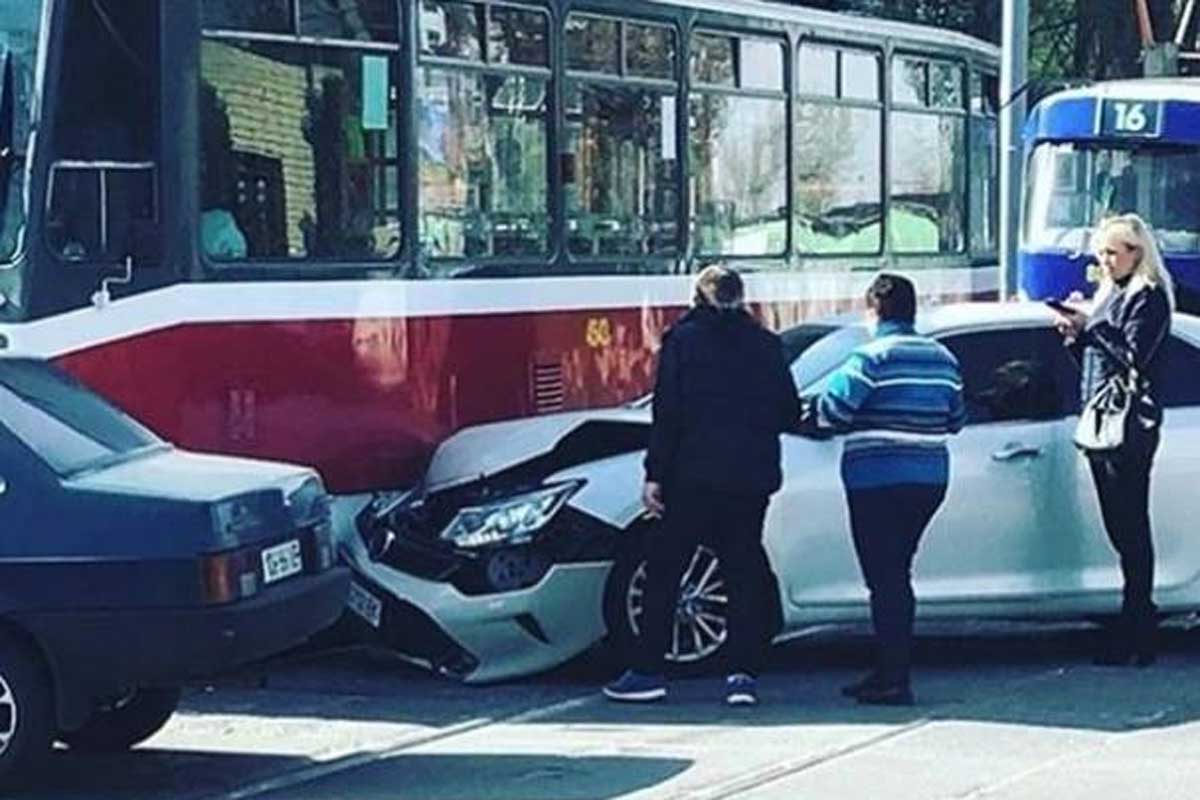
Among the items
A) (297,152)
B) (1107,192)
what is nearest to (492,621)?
(297,152)

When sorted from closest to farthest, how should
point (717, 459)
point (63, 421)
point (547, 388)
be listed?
point (63, 421), point (717, 459), point (547, 388)

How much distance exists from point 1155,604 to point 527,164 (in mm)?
4144

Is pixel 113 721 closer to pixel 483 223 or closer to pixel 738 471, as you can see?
pixel 738 471

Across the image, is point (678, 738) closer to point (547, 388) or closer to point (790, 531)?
point (790, 531)

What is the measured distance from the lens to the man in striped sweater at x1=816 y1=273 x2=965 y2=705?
11.5 metres

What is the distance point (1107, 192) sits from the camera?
2495 centimetres

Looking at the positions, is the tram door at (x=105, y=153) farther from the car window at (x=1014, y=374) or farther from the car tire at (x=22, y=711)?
the car window at (x=1014, y=374)

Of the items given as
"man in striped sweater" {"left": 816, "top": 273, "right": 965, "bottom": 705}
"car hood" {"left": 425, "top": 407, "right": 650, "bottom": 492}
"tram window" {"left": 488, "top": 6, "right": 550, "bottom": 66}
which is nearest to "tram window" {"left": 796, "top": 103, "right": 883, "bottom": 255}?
"tram window" {"left": 488, "top": 6, "right": 550, "bottom": 66}

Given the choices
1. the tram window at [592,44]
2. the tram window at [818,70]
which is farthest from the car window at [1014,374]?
the tram window at [818,70]

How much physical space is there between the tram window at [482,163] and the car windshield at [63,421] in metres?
3.34

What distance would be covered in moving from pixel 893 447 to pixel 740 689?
1.19m

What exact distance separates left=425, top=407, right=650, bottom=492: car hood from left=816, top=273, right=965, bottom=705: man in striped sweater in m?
1.32

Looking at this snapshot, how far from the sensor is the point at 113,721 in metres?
10.9

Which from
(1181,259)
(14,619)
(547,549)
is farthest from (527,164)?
(1181,259)
